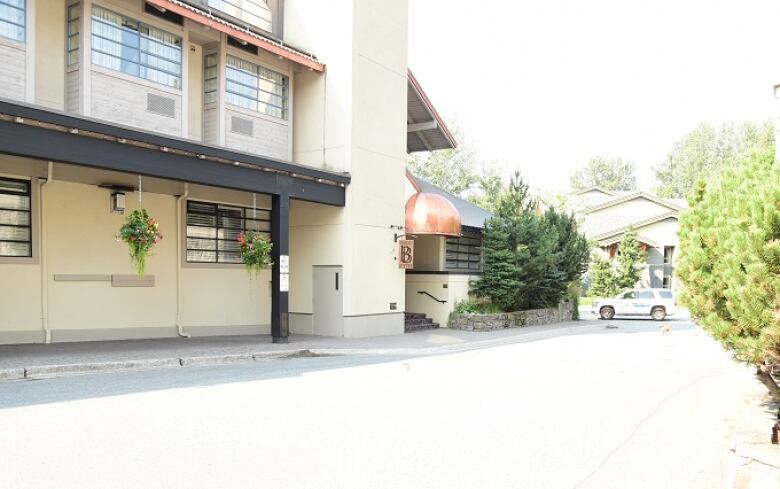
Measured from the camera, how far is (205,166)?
41.4 ft

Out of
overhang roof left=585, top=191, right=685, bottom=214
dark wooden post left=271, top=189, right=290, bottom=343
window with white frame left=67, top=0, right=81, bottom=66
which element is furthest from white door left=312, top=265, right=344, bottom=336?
overhang roof left=585, top=191, right=685, bottom=214

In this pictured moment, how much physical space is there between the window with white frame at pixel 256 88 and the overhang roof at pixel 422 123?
4611mm

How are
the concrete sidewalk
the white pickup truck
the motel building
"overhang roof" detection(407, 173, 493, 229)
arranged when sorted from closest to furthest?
1. the concrete sidewalk
2. the motel building
3. "overhang roof" detection(407, 173, 493, 229)
4. the white pickup truck

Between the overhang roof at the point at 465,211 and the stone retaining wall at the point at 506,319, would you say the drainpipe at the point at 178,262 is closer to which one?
the overhang roof at the point at 465,211

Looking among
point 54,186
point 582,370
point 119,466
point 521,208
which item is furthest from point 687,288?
point 521,208

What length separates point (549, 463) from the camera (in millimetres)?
5777

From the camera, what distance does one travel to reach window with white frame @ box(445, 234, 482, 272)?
70.4ft

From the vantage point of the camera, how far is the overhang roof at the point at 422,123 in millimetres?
20266

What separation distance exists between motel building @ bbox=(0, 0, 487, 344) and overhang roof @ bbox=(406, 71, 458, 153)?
98 cm

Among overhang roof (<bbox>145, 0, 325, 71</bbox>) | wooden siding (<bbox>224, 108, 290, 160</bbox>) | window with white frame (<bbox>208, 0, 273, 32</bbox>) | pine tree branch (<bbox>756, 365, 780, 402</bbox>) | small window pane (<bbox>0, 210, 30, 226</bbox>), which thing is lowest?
pine tree branch (<bbox>756, 365, 780, 402</bbox>)

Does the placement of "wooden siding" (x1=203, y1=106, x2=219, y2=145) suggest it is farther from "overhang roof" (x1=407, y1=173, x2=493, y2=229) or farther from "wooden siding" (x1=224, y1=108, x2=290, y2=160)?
"overhang roof" (x1=407, y1=173, x2=493, y2=229)

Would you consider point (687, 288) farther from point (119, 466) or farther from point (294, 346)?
point (294, 346)

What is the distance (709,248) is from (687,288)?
31.6 inches

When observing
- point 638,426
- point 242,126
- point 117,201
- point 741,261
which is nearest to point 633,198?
point 242,126
